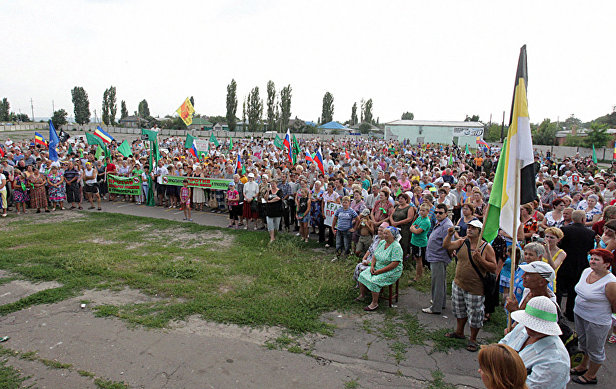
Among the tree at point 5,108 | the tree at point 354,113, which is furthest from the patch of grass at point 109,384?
the tree at point 5,108

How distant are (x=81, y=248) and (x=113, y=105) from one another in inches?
3880

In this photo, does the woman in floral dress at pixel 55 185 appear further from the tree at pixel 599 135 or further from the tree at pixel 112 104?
the tree at pixel 112 104

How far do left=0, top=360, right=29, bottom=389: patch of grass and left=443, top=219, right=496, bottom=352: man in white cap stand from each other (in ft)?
18.0

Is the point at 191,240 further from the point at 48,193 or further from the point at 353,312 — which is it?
the point at 48,193

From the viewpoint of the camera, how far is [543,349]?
2746 mm

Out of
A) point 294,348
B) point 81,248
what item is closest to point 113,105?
point 81,248

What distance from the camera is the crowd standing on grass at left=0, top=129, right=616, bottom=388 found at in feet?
12.4

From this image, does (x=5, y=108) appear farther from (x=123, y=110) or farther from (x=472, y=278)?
(x=472, y=278)

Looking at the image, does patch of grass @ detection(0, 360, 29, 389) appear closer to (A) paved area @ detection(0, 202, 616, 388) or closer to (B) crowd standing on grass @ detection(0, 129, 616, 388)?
(A) paved area @ detection(0, 202, 616, 388)

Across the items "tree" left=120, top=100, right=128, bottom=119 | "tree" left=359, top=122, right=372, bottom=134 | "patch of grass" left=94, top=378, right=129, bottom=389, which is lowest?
"patch of grass" left=94, top=378, right=129, bottom=389

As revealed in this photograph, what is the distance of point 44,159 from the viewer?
1468 cm

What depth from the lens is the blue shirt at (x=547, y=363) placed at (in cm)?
264

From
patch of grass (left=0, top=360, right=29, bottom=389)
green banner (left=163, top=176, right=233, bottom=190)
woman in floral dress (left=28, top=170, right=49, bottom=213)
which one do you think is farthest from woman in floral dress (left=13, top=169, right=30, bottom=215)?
patch of grass (left=0, top=360, right=29, bottom=389)

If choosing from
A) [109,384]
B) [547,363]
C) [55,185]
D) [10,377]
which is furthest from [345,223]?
[55,185]
